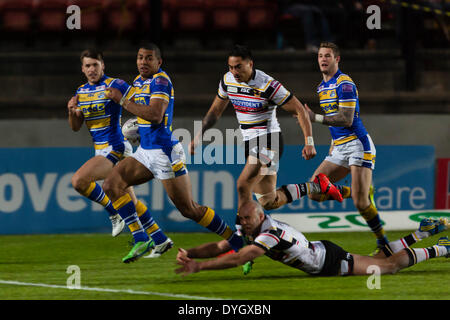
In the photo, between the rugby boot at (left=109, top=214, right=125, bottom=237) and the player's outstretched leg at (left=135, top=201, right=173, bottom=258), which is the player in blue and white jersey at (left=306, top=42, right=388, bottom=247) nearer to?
the player's outstretched leg at (left=135, top=201, right=173, bottom=258)

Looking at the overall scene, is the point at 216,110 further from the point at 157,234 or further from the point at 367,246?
the point at 367,246

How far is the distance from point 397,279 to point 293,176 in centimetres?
433

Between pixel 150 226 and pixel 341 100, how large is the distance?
2.30m

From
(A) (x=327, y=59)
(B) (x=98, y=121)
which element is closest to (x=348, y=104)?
(A) (x=327, y=59)

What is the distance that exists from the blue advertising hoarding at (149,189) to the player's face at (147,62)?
3116 millimetres

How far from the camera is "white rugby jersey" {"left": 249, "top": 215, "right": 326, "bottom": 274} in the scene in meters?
6.30

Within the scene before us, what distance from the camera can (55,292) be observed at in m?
6.46

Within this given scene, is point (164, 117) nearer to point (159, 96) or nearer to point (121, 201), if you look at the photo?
point (159, 96)

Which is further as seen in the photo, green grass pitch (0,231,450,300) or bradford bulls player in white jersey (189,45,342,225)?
bradford bulls player in white jersey (189,45,342,225)

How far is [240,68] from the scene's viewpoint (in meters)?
A: 7.61

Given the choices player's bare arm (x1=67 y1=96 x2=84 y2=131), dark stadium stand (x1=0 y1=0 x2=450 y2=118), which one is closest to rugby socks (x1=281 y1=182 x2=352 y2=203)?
player's bare arm (x1=67 y1=96 x2=84 y2=131)

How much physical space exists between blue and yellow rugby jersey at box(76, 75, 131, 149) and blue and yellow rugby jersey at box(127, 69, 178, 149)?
91 cm

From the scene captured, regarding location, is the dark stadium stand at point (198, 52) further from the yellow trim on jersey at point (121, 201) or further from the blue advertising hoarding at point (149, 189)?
the yellow trim on jersey at point (121, 201)
